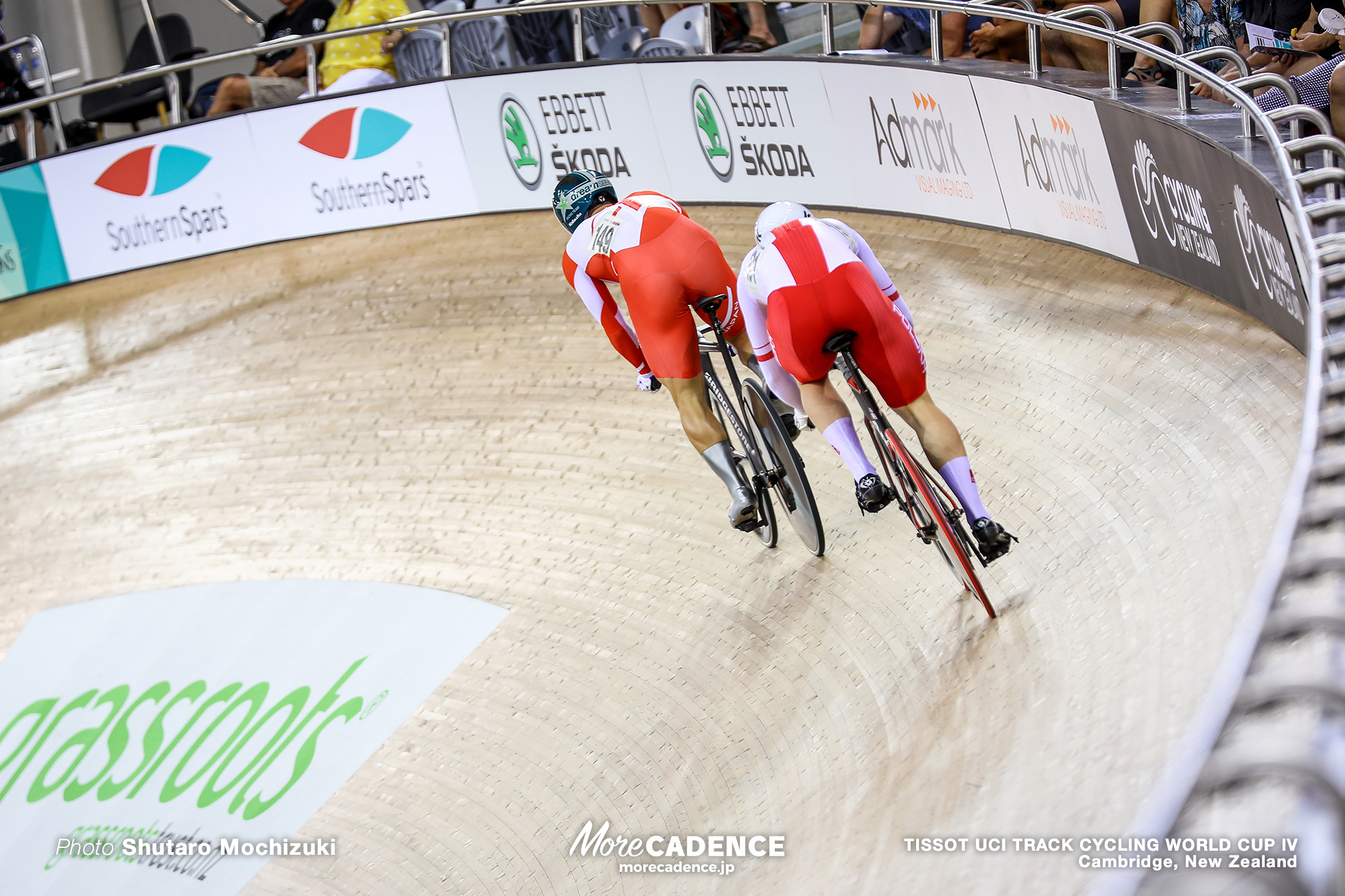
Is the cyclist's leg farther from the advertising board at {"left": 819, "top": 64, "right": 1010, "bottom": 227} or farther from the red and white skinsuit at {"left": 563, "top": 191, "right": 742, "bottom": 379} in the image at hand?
the advertising board at {"left": 819, "top": 64, "right": 1010, "bottom": 227}

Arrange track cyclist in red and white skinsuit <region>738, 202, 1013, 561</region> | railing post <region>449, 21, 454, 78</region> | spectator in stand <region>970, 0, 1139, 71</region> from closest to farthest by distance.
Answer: track cyclist in red and white skinsuit <region>738, 202, 1013, 561</region>
spectator in stand <region>970, 0, 1139, 71</region>
railing post <region>449, 21, 454, 78</region>

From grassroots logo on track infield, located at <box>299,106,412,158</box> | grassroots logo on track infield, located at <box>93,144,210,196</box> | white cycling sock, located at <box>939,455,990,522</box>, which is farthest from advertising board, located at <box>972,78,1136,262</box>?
grassroots logo on track infield, located at <box>93,144,210,196</box>

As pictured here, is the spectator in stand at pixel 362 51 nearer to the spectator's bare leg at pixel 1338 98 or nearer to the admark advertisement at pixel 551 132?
the admark advertisement at pixel 551 132

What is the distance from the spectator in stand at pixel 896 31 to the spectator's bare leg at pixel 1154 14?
1.54m

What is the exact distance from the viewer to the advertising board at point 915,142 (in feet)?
20.3

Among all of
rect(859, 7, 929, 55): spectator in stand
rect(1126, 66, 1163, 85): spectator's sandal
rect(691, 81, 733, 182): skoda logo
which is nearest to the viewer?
rect(1126, 66, 1163, 85): spectator's sandal

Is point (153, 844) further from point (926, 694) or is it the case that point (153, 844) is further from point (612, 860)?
point (926, 694)

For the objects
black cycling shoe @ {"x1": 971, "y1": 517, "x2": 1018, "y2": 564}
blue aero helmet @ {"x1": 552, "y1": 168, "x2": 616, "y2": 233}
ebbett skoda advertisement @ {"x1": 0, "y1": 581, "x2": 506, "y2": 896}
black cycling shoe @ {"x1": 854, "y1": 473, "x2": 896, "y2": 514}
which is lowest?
ebbett skoda advertisement @ {"x1": 0, "y1": 581, "x2": 506, "y2": 896}

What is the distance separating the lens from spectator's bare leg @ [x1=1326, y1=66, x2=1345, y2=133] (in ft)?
14.1

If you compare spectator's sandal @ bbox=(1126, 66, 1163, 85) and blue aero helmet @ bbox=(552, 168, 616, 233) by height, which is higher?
blue aero helmet @ bbox=(552, 168, 616, 233)

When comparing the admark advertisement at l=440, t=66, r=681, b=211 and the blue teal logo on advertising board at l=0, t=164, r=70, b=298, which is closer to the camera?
the admark advertisement at l=440, t=66, r=681, b=211

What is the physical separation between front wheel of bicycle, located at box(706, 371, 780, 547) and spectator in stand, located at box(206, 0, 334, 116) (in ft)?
21.4

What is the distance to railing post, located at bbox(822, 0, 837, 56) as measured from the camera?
699cm

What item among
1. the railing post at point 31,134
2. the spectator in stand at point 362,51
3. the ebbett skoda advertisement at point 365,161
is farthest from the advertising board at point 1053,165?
the railing post at point 31,134
